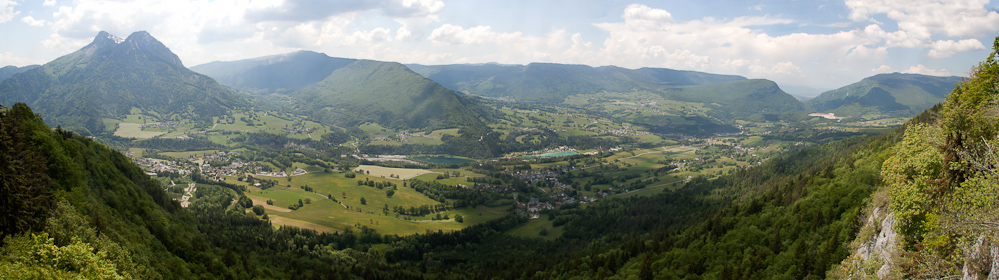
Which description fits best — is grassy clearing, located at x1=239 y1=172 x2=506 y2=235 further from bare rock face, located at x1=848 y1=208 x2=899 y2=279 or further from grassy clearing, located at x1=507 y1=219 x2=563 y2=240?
bare rock face, located at x1=848 y1=208 x2=899 y2=279

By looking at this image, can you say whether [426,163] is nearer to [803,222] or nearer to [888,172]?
[803,222]

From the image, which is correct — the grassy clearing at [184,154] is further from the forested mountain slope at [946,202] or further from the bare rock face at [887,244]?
the bare rock face at [887,244]

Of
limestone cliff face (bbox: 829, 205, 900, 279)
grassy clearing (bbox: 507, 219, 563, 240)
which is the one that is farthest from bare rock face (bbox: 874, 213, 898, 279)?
grassy clearing (bbox: 507, 219, 563, 240)

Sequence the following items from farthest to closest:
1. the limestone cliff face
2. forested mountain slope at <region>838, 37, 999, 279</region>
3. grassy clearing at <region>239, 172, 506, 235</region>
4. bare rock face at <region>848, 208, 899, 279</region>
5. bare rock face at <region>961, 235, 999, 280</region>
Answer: grassy clearing at <region>239, 172, 506, 235</region> < bare rock face at <region>848, 208, 899, 279</region> < the limestone cliff face < forested mountain slope at <region>838, 37, 999, 279</region> < bare rock face at <region>961, 235, 999, 280</region>

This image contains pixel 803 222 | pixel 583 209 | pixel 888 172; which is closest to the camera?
pixel 888 172

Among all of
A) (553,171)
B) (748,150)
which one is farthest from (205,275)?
(748,150)

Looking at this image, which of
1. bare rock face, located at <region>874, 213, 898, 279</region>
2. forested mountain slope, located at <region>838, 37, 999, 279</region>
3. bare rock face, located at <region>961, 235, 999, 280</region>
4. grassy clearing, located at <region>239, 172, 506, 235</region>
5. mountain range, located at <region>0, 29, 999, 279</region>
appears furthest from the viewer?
grassy clearing, located at <region>239, 172, 506, 235</region>

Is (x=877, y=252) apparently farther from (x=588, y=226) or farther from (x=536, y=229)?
(x=536, y=229)

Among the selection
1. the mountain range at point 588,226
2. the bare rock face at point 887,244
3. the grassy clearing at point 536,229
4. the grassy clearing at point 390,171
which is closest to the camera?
the mountain range at point 588,226

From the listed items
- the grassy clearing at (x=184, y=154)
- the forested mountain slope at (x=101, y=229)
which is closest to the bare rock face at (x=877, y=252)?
the forested mountain slope at (x=101, y=229)

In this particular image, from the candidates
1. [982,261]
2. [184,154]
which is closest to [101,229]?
[982,261]

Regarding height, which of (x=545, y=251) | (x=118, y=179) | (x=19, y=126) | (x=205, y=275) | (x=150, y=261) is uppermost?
(x=19, y=126)
